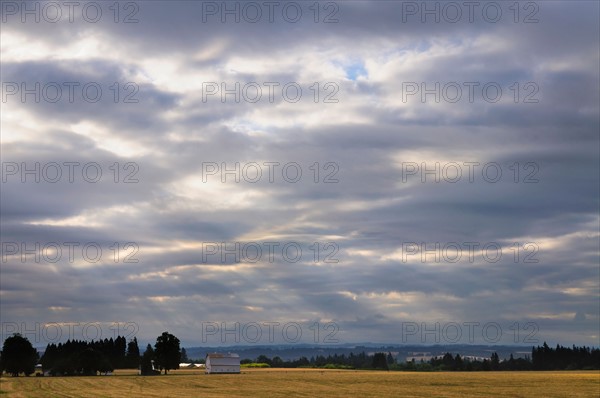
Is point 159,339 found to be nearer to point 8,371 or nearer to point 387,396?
point 8,371

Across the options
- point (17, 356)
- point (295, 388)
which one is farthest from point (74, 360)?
point (295, 388)

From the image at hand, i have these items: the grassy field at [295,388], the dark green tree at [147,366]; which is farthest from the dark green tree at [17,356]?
the grassy field at [295,388]

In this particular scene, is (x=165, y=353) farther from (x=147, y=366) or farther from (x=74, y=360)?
(x=74, y=360)

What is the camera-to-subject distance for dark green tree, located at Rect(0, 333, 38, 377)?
176000 mm

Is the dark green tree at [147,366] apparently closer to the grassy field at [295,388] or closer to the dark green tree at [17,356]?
the dark green tree at [17,356]

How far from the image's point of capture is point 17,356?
176m

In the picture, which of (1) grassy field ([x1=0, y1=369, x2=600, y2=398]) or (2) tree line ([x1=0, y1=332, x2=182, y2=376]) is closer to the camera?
(1) grassy field ([x1=0, y1=369, x2=600, y2=398])

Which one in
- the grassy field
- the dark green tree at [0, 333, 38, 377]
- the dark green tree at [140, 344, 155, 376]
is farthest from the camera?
the dark green tree at [140, 344, 155, 376]

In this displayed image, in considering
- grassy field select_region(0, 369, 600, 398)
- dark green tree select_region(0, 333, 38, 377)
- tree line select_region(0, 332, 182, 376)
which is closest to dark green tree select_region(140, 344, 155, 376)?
tree line select_region(0, 332, 182, 376)

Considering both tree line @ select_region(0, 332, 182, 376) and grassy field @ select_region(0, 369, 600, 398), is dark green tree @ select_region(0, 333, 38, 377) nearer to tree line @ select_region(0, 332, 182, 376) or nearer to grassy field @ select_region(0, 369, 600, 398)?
tree line @ select_region(0, 332, 182, 376)

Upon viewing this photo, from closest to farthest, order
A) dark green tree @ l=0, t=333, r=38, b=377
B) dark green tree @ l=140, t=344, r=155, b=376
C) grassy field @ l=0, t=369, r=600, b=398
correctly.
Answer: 1. grassy field @ l=0, t=369, r=600, b=398
2. dark green tree @ l=0, t=333, r=38, b=377
3. dark green tree @ l=140, t=344, r=155, b=376

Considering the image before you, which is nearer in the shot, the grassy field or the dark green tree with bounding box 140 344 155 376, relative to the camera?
the grassy field

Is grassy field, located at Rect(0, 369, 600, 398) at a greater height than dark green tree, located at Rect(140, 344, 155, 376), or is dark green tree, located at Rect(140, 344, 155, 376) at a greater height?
grassy field, located at Rect(0, 369, 600, 398)

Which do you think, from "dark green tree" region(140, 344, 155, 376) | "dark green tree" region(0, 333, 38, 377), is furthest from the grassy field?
"dark green tree" region(140, 344, 155, 376)
